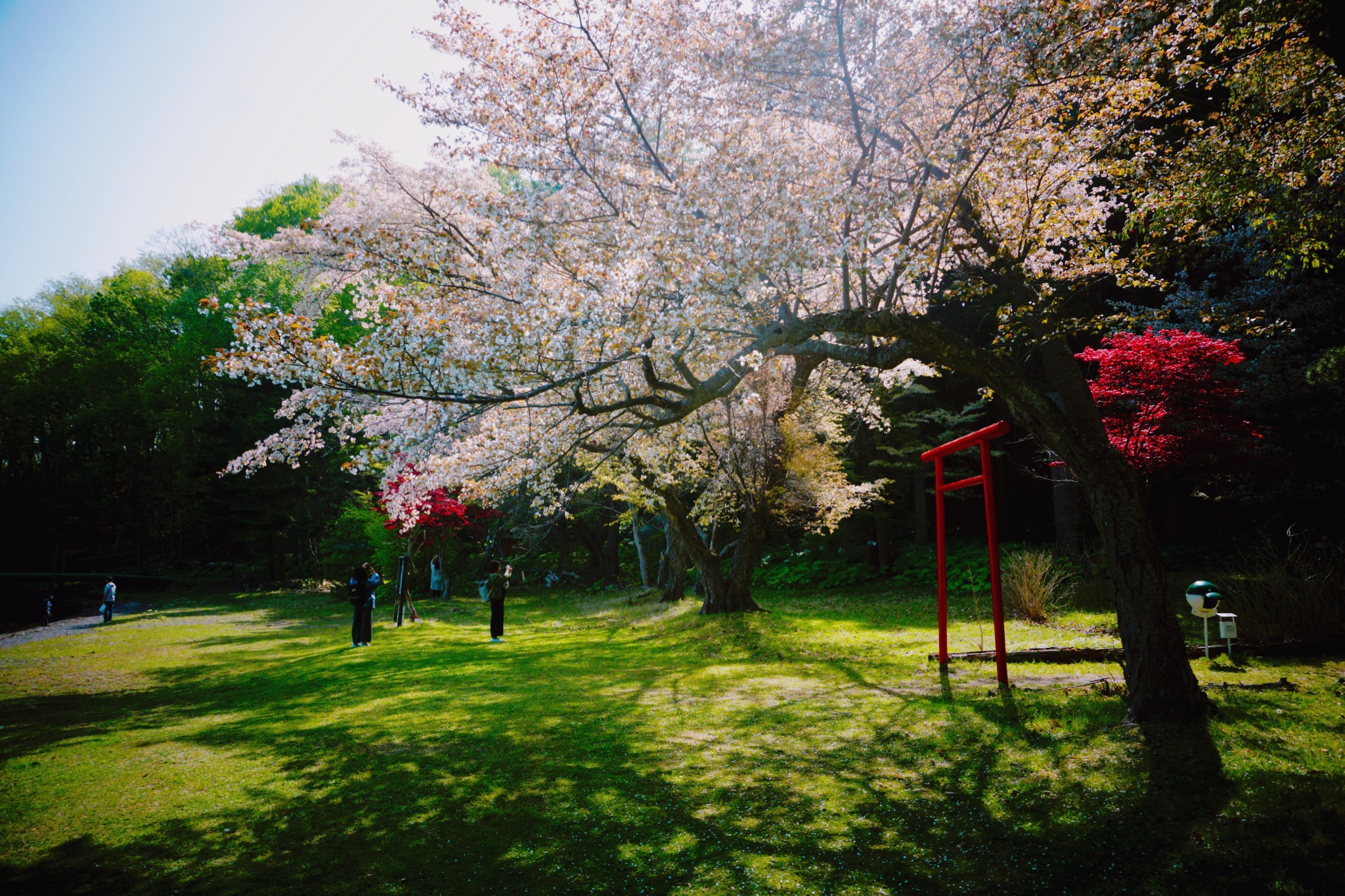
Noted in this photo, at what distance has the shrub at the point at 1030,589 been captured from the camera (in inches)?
400

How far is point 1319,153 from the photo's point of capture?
463 cm

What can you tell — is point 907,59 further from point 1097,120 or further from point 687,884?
point 687,884

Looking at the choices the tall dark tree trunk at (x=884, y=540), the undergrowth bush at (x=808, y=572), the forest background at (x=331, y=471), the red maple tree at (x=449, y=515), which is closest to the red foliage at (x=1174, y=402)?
the forest background at (x=331, y=471)

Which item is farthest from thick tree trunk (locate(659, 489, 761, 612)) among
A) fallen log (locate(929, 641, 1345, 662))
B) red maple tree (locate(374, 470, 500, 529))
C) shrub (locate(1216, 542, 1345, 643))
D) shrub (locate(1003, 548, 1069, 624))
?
shrub (locate(1216, 542, 1345, 643))

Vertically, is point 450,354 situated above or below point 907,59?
below

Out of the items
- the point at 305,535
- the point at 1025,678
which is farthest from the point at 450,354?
the point at 305,535

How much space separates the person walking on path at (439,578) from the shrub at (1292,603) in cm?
1921

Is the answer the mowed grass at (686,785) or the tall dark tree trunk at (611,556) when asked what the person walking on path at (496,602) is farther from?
the tall dark tree trunk at (611,556)

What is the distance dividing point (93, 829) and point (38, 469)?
3471 cm

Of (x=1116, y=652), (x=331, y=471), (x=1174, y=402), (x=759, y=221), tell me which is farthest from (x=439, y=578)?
(x=1174, y=402)

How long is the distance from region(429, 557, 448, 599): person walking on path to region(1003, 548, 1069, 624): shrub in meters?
16.1

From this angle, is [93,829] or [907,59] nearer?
[93,829]

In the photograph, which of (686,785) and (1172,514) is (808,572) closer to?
(1172,514)

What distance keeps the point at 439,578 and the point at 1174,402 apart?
19.4 metres
